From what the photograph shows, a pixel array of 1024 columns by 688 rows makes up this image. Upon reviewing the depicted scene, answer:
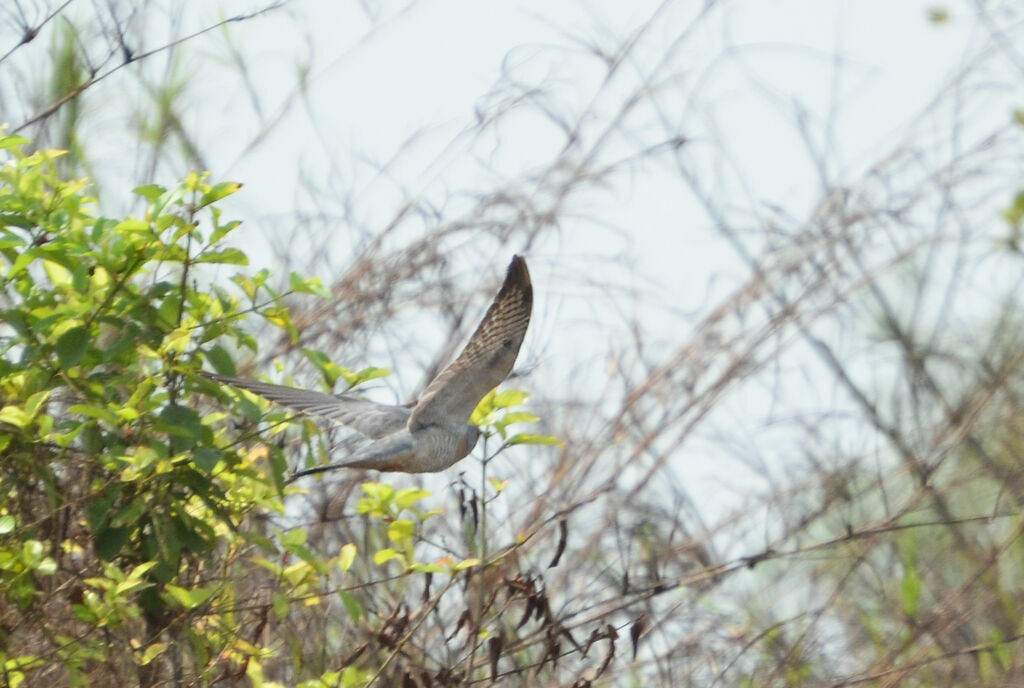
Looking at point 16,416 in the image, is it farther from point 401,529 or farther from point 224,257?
point 401,529

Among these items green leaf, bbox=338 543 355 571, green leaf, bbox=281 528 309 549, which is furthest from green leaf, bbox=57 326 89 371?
green leaf, bbox=338 543 355 571

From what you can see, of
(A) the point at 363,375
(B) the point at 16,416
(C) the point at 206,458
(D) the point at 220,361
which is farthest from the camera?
A: (A) the point at 363,375

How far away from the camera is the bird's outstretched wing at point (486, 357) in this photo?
336 cm

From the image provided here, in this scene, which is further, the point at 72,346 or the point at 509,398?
the point at 509,398

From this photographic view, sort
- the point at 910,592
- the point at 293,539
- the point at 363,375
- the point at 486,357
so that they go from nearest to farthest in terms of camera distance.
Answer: the point at 293,539
the point at 363,375
the point at 486,357
the point at 910,592

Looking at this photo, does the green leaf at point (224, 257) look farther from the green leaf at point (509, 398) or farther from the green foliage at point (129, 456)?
the green leaf at point (509, 398)

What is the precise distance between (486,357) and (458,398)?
128 mm

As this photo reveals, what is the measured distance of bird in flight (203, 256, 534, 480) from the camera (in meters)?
3.31

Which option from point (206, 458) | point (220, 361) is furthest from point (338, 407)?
point (206, 458)

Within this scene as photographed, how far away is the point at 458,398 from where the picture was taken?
339 cm

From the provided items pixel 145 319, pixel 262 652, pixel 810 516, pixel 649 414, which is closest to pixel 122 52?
pixel 145 319

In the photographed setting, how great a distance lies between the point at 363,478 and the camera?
13.6 feet

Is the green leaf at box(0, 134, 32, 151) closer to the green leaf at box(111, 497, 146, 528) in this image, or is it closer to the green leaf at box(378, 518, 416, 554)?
the green leaf at box(111, 497, 146, 528)

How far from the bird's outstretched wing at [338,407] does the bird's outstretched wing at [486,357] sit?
75 millimetres
